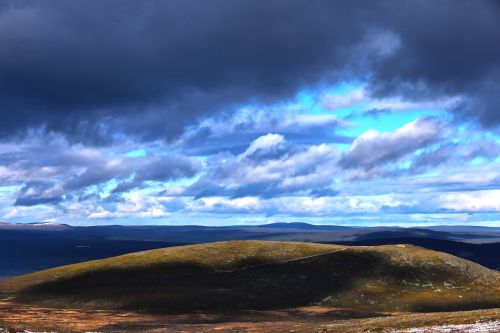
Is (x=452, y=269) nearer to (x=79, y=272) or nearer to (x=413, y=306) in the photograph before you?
(x=413, y=306)

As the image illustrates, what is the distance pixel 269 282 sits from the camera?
557 feet

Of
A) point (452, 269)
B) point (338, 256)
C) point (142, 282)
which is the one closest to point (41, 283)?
point (142, 282)

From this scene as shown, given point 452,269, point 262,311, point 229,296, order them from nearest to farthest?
point 262,311, point 229,296, point 452,269

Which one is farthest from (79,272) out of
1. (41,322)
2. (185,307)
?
(41,322)

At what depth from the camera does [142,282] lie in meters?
171

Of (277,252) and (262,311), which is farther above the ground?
(277,252)

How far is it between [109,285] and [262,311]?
52745mm

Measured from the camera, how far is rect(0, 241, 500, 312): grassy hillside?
15150cm

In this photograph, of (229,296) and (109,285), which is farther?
(109,285)

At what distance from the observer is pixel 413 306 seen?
148m

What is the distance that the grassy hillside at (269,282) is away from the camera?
497 feet

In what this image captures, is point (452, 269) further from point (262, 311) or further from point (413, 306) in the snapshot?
point (262, 311)

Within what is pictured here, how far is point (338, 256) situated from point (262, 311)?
195 ft

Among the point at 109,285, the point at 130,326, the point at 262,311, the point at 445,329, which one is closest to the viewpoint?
the point at 445,329
